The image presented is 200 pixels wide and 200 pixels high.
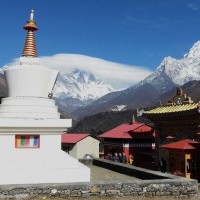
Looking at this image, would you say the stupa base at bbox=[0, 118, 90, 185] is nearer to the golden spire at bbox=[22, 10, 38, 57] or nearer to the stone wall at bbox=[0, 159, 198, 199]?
the stone wall at bbox=[0, 159, 198, 199]

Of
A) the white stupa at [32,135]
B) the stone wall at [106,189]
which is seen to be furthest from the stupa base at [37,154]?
the stone wall at [106,189]

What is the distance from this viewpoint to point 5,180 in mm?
14703

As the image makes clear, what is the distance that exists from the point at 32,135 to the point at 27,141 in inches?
12.6

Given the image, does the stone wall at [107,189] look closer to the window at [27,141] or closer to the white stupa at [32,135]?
the white stupa at [32,135]

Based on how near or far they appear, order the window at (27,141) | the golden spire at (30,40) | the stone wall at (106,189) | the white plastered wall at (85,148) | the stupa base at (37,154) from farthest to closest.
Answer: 1. the white plastered wall at (85,148)
2. the golden spire at (30,40)
3. the window at (27,141)
4. the stupa base at (37,154)
5. the stone wall at (106,189)

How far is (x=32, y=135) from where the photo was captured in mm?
16047

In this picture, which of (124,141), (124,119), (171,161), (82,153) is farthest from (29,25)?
(124,119)

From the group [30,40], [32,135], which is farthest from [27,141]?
[30,40]

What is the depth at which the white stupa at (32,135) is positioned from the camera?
600 inches

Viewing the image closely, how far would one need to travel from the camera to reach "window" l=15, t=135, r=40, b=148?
15875 mm

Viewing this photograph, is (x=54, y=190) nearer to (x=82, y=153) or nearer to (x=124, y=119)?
(x=82, y=153)

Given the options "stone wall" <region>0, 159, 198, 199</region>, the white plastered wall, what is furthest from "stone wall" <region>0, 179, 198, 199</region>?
the white plastered wall

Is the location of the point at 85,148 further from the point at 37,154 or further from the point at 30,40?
the point at 37,154

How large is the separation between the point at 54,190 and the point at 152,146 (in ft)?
75.9
